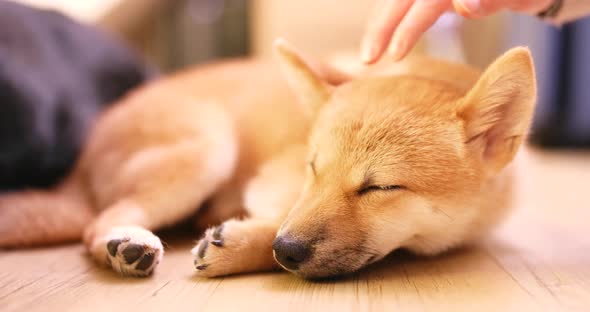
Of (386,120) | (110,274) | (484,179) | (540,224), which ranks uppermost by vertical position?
(386,120)

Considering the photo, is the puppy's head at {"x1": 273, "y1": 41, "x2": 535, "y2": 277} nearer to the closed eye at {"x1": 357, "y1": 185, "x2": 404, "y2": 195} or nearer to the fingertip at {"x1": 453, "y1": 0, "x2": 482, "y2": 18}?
the closed eye at {"x1": 357, "y1": 185, "x2": 404, "y2": 195}

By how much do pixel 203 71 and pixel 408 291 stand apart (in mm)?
1639

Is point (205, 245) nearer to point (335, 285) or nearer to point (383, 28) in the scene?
point (335, 285)

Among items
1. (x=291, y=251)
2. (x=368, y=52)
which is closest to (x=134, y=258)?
(x=291, y=251)

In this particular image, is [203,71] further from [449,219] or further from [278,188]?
[449,219]

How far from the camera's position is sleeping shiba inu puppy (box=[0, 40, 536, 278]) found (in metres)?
1.46

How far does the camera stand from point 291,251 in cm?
135

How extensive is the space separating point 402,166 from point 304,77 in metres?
0.53

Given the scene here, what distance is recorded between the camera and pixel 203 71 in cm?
262

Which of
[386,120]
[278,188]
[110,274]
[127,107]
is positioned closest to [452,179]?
[386,120]

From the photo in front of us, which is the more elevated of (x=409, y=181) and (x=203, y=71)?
(x=203, y=71)

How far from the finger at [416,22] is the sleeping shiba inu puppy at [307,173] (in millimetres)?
125

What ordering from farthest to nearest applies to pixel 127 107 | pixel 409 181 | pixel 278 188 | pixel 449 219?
pixel 127 107
pixel 278 188
pixel 449 219
pixel 409 181

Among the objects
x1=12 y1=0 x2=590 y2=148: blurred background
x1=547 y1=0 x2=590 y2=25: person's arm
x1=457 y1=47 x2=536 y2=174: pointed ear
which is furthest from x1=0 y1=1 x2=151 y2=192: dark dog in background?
x1=547 y1=0 x2=590 y2=25: person's arm
